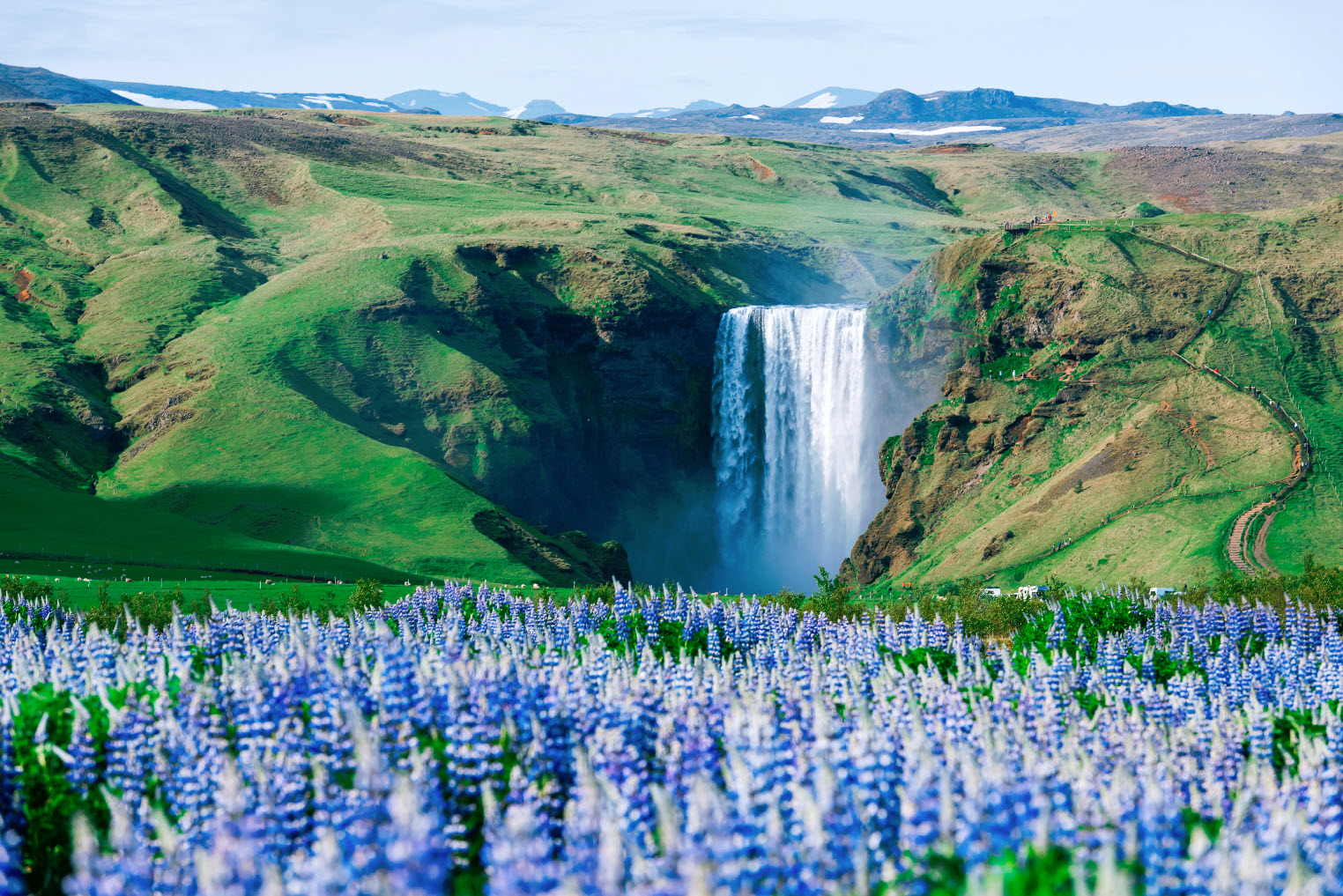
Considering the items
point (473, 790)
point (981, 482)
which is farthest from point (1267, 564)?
point (473, 790)

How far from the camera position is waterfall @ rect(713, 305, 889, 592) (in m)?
98.2

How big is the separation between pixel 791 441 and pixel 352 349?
36.9m

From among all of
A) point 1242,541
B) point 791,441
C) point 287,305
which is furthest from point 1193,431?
point 287,305

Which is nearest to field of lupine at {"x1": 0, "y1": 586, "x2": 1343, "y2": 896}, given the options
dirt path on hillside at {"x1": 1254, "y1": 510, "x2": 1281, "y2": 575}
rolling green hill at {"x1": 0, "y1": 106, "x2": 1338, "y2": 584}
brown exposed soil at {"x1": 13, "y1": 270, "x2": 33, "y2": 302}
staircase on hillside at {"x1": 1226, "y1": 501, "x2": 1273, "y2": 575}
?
staircase on hillside at {"x1": 1226, "y1": 501, "x2": 1273, "y2": 575}

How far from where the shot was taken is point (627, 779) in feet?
47.1

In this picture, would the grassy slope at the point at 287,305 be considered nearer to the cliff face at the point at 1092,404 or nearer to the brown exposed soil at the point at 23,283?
the brown exposed soil at the point at 23,283

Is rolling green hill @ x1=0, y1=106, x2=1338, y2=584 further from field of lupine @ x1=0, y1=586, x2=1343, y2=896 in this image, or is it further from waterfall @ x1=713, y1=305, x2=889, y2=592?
field of lupine @ x1=0, y1=586, x2=1343, y2=896

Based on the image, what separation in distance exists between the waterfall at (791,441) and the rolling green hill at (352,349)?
3.79m

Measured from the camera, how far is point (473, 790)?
577 inches

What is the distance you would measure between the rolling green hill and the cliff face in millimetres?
22653

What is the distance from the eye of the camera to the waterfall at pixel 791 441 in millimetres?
98188

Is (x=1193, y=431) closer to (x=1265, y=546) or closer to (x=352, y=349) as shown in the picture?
(x=1265, y=546)

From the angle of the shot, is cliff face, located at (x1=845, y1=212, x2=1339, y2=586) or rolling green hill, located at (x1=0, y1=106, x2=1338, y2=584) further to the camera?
rolling green hill, located at (x1=0, y1=106, x2=1338, y2=584)

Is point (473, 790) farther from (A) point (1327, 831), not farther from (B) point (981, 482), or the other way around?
(B) point (981, 482)
